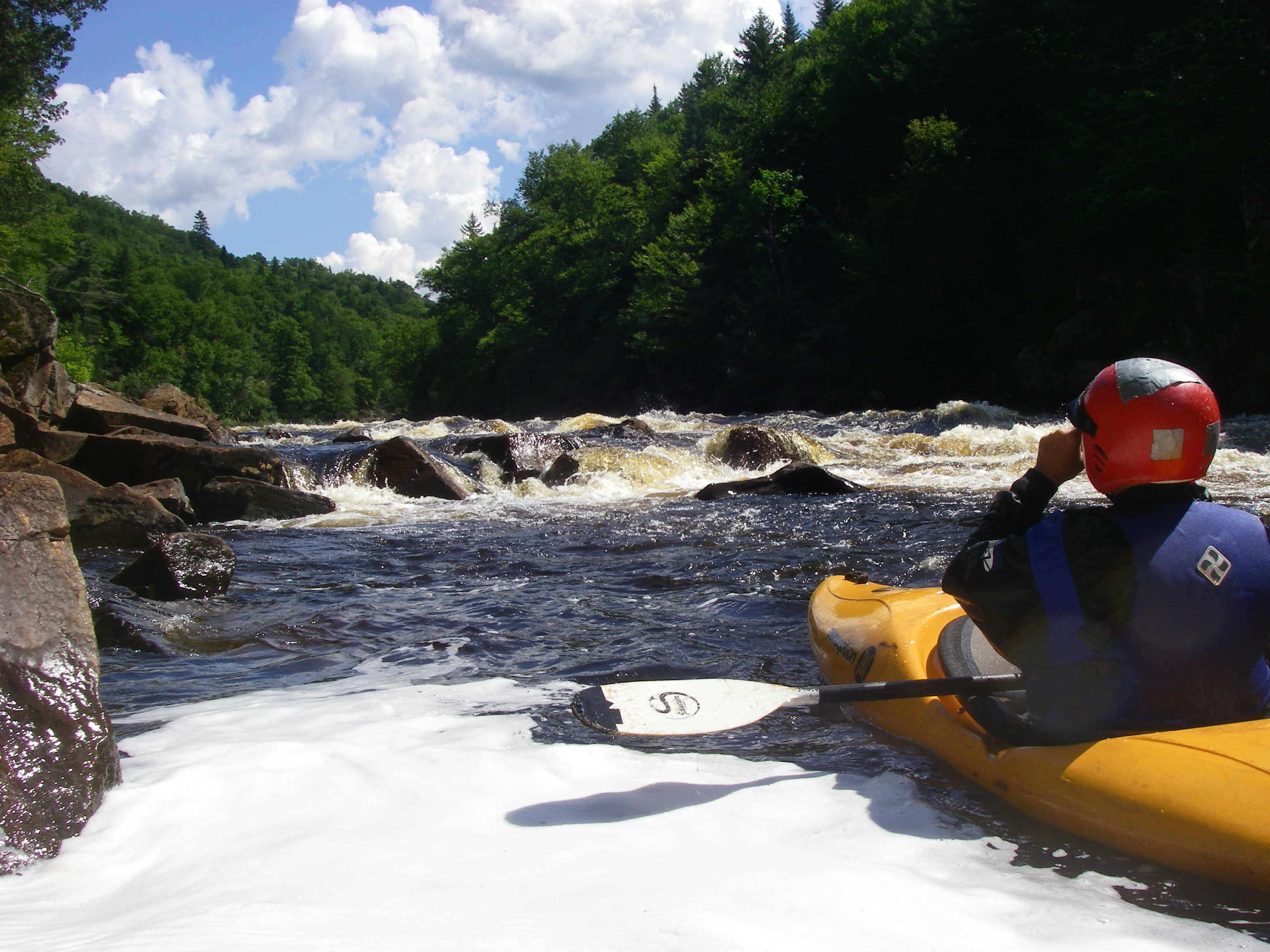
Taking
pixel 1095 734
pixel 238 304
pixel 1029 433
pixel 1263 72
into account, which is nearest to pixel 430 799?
pixel 1095 734

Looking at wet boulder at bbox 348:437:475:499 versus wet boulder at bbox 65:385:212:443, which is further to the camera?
wet boulder at bbox 65:385:212:443

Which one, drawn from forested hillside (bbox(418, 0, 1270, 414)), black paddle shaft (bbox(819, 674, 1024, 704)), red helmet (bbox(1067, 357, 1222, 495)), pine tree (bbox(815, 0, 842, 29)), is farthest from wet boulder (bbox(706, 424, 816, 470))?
pine tree (bbox(815, 0, 842, 29))

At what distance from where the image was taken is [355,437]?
17.5 m

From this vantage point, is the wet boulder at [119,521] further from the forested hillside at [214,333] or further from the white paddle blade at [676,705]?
the forested hillside at [214,333]

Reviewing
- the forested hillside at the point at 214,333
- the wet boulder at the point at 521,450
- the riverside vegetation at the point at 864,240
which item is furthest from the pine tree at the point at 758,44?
the wet boulder at the point at 521,450

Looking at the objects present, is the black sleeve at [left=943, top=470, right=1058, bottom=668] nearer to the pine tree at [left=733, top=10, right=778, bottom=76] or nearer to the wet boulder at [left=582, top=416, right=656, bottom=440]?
the wet boulder at [left=582, top=416, right=656, bottom=440]

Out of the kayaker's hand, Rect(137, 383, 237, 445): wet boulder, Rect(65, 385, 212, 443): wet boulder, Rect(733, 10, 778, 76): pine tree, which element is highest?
Rect(733, 10, 778, 76): pine tree

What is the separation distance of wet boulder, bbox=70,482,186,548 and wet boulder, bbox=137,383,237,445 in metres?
9.51

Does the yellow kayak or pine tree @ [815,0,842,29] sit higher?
pine tree @ [815,0,842,29]

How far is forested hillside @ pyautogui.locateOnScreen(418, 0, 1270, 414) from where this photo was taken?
15508mm

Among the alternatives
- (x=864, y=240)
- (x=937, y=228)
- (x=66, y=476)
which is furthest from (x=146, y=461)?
(x=864, y=240)

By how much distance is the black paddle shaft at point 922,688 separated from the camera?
7.59ft

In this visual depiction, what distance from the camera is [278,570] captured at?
6.27 metres

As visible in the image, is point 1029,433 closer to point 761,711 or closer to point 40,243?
point 761,711
